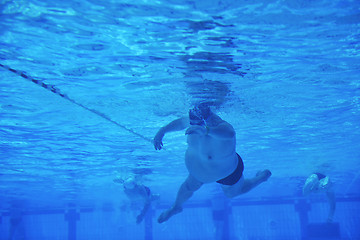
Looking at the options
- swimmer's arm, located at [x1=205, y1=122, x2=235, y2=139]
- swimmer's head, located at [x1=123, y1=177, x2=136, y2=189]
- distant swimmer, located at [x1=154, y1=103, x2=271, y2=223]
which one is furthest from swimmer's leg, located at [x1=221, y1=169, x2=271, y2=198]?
swimmer's head, located at [x1=123, y1=177, x2=136, y2=189]

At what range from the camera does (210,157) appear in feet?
23.9

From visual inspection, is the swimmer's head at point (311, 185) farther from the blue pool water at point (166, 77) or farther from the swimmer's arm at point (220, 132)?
the swimmer's arm at point (220, 132)

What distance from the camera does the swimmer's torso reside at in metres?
7.19

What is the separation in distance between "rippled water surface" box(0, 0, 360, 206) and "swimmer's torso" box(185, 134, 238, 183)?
2.66 meters

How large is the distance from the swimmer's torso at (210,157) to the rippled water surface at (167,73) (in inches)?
105

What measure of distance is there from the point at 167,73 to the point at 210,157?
3435 mm

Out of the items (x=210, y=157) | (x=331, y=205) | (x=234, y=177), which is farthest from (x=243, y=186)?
(x=331, y=205)

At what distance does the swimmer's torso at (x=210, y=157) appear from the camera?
283 inches

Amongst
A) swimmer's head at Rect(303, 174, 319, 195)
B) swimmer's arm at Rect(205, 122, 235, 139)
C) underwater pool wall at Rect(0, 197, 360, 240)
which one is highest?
underwater pool wall at Rect(0, 197, 360, 240)

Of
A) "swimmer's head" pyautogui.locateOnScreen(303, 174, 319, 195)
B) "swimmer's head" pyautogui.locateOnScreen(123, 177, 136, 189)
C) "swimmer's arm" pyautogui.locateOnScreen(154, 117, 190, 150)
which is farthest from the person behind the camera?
"swimmer's head" pyautogui.locateOnScreen(123, 177, 136, 189)

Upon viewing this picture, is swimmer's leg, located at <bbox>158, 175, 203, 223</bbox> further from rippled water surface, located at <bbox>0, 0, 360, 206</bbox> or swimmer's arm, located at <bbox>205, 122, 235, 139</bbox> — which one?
rippled water surface, located at <bbox>0, 0, 360, 206</bbox>

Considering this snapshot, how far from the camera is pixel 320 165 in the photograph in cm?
2544

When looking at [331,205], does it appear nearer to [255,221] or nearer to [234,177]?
[234,177]

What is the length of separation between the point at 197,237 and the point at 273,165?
25.0 metres
